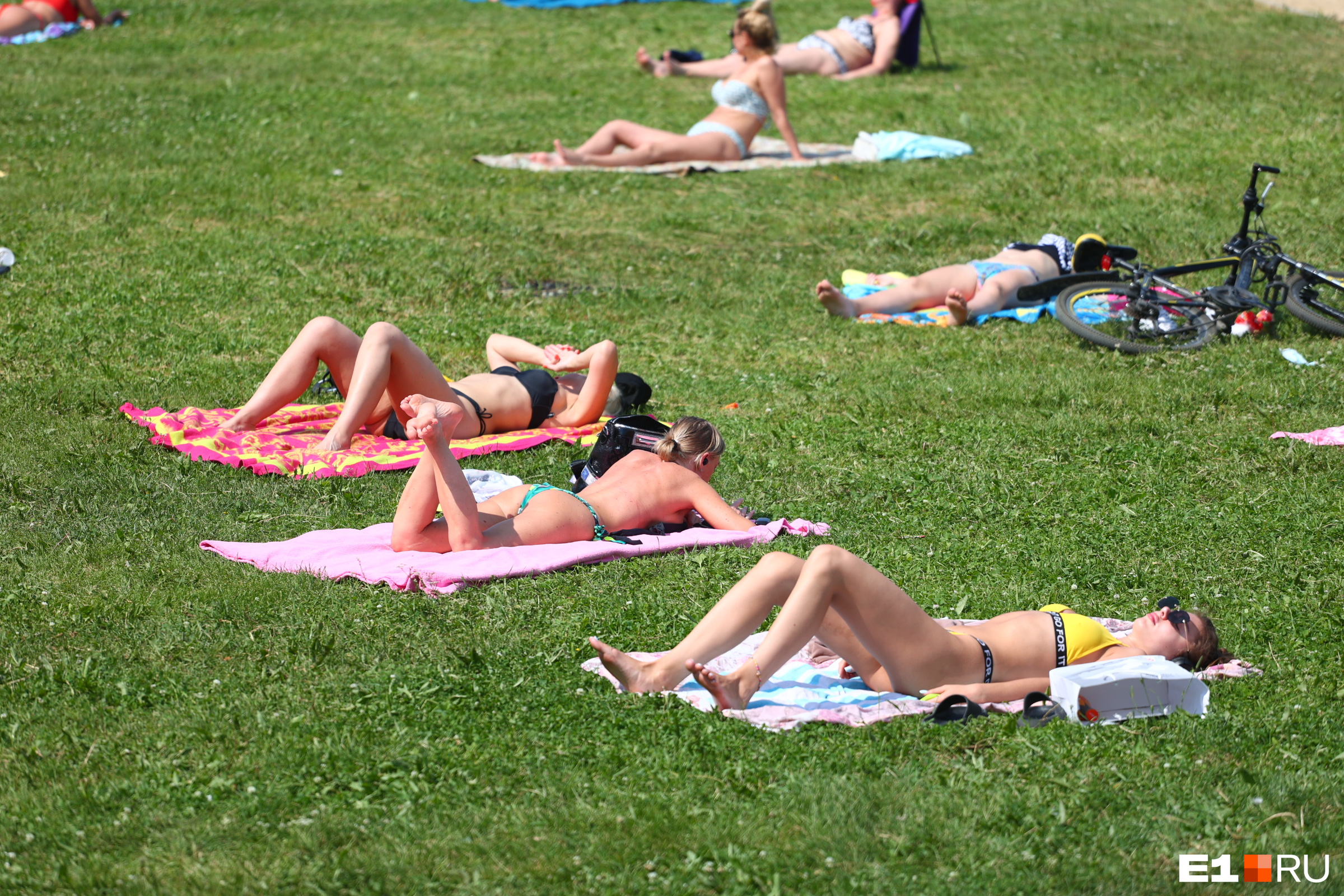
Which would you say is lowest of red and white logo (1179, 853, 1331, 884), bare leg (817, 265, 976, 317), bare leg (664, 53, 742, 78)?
bare leg (817, 265, 976, 317)

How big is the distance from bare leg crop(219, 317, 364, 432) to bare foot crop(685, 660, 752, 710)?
393cm

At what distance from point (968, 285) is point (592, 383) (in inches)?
162

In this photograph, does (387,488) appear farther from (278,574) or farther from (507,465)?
(278,574)

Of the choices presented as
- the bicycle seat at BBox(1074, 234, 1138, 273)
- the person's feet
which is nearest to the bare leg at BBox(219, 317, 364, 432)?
the person's feet

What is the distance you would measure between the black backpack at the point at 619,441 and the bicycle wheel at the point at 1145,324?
4.35 m

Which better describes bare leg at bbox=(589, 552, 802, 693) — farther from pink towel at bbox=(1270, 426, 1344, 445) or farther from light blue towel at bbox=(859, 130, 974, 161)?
light blue towel at bbox=(859, 130, 974, 161)

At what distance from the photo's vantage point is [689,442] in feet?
20.3

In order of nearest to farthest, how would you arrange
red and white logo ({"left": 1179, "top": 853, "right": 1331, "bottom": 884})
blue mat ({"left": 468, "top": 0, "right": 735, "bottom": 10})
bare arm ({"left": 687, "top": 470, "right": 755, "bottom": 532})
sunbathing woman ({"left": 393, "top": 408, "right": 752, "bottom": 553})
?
red and white logo ({"left": 1179, "top": 853, "right": 1331, "bottom": 884}), sunbathing woman ({"left": 393, "top": 408, "right": 752, "bottom": 553}), bare arm ({"left": 687, "top": 470, "right": 755, "bottom": 532}), blue mat ({"left": 468, "top": 0, "right": 735, "bottom": 10})

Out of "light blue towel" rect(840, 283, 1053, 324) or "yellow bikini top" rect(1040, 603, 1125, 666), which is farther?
"light blue towel" rect(840, 283, 1053, 324)

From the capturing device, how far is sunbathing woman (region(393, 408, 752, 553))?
5676 millimetres

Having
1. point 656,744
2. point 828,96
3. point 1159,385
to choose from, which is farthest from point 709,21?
point 656,744

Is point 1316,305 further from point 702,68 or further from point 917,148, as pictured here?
point 702,68

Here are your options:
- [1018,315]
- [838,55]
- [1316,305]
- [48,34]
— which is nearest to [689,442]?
[1018,315]

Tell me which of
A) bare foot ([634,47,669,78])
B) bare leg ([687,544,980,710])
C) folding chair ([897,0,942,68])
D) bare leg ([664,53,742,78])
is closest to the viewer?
bare leg ([687,544,980,710])
